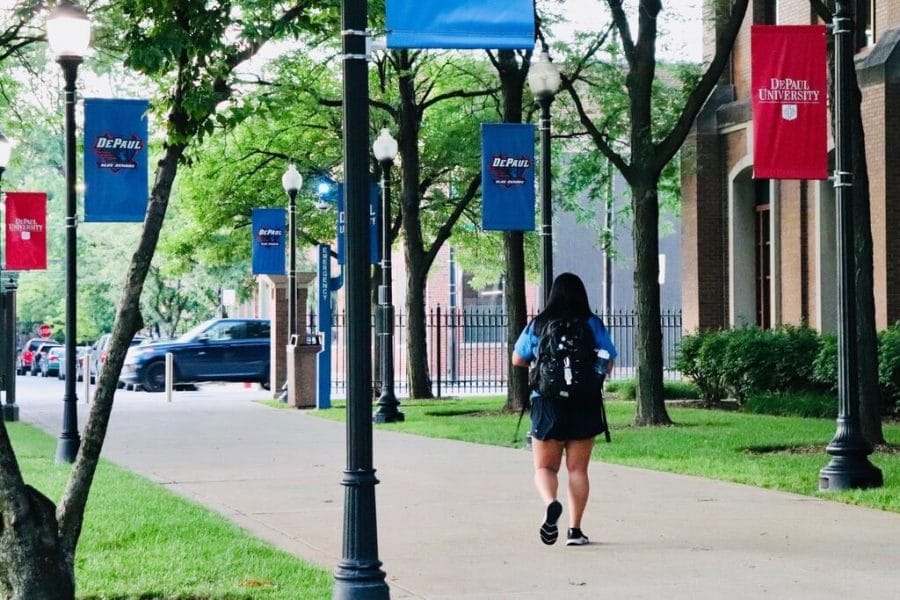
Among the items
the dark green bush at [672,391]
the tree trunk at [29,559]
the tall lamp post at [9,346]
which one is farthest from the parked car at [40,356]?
the tree trunk at [29,559]

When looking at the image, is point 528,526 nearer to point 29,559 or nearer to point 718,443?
point 29,559

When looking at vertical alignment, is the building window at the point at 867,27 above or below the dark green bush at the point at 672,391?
above

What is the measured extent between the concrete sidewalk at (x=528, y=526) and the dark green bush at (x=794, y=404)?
659 cm

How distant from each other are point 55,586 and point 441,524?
165 inches

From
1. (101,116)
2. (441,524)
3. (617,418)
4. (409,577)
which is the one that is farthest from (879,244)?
(409,577)

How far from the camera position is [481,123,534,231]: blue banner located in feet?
68.9

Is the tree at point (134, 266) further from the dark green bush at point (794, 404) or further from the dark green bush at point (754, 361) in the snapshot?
the dark green bush at point (754, 361)

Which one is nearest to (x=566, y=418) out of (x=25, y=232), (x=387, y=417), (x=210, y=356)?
(x=387, y=417)

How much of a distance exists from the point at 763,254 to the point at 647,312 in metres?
8.45

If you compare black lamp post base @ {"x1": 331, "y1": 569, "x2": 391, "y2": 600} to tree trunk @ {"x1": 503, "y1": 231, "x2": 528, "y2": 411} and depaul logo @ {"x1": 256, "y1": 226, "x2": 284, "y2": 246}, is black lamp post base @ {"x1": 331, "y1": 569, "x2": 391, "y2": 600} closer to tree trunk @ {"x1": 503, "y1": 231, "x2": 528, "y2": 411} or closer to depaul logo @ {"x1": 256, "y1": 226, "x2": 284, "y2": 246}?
tree trunk @ {"x1": 503, "y1": 231, "x2": 528, "y2": 411}

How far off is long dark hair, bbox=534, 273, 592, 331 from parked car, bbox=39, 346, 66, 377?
47310 millimetres

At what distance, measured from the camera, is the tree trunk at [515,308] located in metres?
25.1

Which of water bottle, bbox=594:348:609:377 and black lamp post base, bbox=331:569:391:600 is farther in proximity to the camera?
water bottle, bbox=594:348:609:377

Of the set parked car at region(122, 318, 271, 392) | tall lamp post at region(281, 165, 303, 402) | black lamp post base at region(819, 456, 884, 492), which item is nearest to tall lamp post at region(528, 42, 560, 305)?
black lamp post base at region(819, 456, 884, 492)
